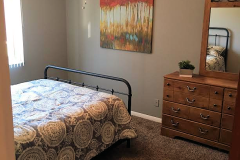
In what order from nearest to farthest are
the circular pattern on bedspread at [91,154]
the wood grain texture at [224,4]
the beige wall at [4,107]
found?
the beige wall at [4,107], the circular pattern on bedspread at [91,154], the wood grain texture at [224,4]

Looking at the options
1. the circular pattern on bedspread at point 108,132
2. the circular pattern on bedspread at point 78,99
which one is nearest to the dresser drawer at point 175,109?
the circular pattern on bedspread at point 108,132

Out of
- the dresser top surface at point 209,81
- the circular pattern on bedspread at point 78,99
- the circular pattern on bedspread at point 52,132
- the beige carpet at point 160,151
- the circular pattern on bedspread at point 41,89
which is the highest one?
the dresser top surface at point 209,81

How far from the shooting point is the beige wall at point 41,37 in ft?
12.9

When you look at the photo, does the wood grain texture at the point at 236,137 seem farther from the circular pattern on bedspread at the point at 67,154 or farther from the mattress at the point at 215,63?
the mattress at the point at 215,63

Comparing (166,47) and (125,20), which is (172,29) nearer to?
(166,47)

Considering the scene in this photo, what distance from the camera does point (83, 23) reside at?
430 cm

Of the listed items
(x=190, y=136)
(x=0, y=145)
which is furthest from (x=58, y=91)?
(x=0, y=145)

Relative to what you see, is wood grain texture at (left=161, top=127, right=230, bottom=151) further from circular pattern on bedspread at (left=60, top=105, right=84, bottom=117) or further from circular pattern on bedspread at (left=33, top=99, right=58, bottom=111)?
circular pattern on bedspread at (left=33, top=99, right=58, bottom=111)

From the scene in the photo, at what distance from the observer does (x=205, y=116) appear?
2.94m

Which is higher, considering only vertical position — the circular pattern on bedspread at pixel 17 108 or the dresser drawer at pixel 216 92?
the dresser drawer at pixel 216 92

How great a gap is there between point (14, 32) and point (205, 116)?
2.85 meters

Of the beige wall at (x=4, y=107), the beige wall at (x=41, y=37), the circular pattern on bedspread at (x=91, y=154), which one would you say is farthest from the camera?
the beige wall at (x=41, y=37)

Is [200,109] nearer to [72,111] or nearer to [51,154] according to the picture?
[72,111]

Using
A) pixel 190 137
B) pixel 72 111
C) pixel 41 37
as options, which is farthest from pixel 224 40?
pixel 41 37
